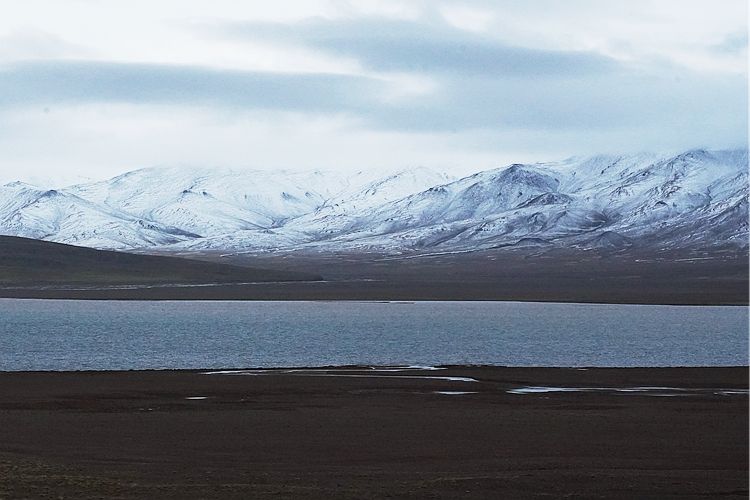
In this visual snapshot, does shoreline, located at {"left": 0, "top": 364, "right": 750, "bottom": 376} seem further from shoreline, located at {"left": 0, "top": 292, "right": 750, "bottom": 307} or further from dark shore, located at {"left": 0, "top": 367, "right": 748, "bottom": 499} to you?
shoreline, located at {"left": 0, "top": 292, "right": 750, "bottom": 307}

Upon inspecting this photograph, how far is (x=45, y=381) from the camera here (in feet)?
162

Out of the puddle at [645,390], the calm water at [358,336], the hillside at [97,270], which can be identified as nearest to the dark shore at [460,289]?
the hillside at [97,270]

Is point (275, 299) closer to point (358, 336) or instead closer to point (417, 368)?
point (358, 336)

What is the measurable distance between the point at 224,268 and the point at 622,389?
135 m

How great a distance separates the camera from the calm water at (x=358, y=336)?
203 ft

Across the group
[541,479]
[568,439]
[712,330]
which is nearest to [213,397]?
[568,439]

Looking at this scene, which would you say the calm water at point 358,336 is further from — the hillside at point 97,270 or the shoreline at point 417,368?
the hillside at point 97,270

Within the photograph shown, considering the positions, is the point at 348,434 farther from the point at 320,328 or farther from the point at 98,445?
the point at 320,328

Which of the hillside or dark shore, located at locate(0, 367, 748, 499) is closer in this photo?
→ dark shore, located at locate(0, 367, 748, 499)

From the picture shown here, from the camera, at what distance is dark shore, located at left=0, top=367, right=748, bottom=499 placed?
2703cm

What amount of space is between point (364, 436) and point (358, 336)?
42037mm

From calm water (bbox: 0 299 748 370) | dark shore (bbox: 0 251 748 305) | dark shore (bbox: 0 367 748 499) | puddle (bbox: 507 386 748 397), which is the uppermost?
dark shore (bbox: 0 367 748 499)

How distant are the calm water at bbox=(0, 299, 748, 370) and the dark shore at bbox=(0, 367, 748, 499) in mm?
8697

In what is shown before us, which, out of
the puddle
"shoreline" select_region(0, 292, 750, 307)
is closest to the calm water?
"shoreline" select_region(0, 292, 750, 307)
